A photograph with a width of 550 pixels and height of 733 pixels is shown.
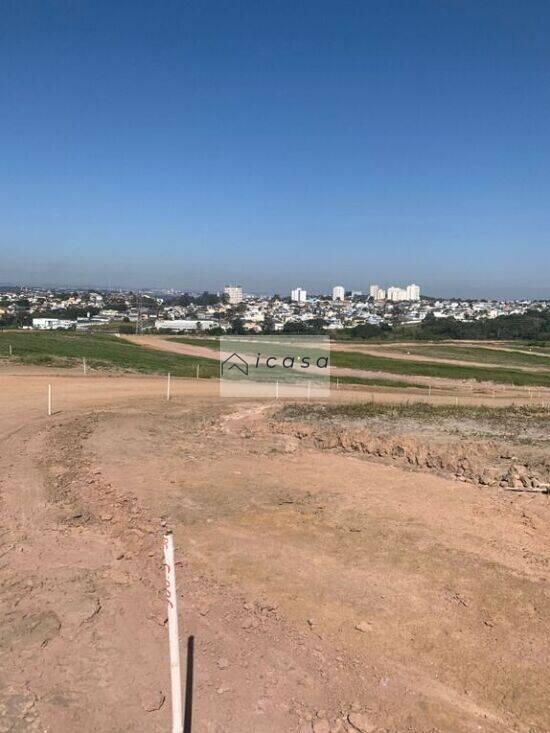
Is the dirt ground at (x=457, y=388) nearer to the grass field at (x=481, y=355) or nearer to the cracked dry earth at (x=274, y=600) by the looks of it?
the cracked dry earth at (x=274, y=600)

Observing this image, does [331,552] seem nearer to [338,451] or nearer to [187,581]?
[187,581]

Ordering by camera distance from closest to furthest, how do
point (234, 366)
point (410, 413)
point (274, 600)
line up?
point (274, 600), point (410, 413), point (234, 366)

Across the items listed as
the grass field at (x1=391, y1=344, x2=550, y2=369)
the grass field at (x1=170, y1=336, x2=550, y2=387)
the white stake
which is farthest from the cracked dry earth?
the grass field at (x1=391, y1=344, x2=550, y2=369)

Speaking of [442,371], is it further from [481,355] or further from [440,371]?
[481,355]

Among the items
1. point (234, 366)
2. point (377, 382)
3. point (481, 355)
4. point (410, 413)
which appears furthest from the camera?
point (481, 355)

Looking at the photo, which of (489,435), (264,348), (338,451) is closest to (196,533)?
(338,451)

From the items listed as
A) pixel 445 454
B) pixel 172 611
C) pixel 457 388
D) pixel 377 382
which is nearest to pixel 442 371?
pixel 457 388

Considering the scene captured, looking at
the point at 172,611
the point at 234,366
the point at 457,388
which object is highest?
the point at 172,611

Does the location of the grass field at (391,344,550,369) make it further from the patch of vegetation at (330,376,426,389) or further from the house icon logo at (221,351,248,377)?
the house icon logo at (221,351,248,377)

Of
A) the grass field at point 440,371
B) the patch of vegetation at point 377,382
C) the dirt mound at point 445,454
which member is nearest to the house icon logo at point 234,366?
the patch of vegetation at point 377,382
